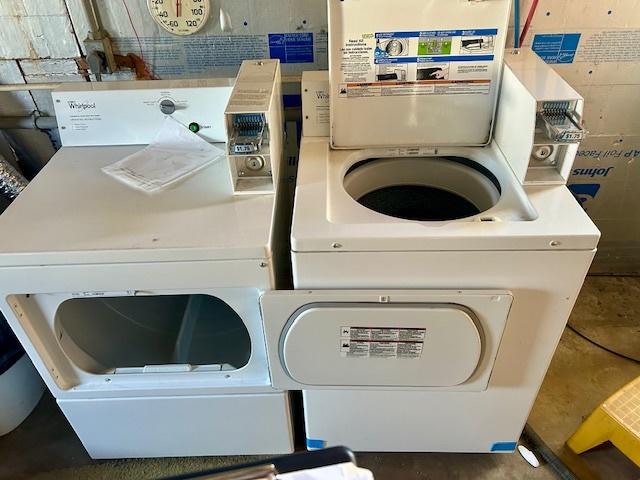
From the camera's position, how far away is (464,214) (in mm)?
1503

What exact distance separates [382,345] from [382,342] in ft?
0.03

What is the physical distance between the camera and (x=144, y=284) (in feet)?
3.88

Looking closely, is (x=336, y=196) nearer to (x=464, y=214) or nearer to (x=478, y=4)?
(x=464, y=214)

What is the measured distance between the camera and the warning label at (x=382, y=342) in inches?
48.0

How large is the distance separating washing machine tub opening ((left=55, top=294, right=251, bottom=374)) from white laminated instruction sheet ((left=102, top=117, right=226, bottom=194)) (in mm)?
392

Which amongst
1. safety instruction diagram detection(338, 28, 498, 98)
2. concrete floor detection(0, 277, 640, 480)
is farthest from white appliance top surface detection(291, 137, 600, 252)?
concrete floor detection(0, 277, 640, 480)

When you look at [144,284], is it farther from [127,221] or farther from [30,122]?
[30,122]

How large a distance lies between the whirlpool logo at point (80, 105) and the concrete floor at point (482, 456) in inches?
42.6

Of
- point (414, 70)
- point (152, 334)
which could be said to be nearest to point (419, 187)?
point (414, 70)

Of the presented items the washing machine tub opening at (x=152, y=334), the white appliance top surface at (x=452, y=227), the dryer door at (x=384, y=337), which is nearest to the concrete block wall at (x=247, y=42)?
the white appliance top surface at (x=452, y=227)

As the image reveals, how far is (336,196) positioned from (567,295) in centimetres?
60

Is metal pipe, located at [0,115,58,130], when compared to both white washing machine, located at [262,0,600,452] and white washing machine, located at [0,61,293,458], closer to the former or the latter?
white washing machine, located at [0,61,293,458]

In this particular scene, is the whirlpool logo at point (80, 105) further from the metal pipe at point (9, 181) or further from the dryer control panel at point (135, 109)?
the metal pipe at point (9, 181)

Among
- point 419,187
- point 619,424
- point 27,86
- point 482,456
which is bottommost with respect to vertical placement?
point 482,456
